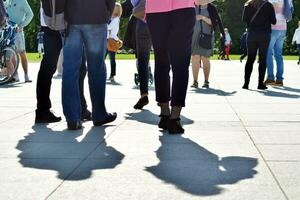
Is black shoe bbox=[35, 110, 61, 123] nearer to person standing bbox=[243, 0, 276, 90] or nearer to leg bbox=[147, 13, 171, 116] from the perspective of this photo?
leg bbox=[147, 13, 171, 116]

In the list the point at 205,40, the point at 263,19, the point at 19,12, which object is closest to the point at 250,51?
the point at 263,19

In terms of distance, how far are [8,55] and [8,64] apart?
0.61 feet

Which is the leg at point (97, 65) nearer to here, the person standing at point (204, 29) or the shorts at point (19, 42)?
the person standing at point (204, 29)

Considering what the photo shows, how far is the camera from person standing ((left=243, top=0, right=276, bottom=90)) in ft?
38.2

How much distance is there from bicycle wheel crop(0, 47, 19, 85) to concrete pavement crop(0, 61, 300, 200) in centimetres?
460

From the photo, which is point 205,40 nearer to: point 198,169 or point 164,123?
point 164,123

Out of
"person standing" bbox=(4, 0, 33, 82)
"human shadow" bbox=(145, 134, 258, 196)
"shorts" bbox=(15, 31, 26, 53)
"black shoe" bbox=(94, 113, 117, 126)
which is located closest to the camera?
"human shadow" bbox=(145, 134, 258, 196)

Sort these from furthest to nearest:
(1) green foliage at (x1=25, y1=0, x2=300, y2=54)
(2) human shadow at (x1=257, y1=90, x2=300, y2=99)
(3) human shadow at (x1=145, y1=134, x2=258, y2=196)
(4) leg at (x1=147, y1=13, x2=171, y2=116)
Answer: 1. (1) green foliage at (x1=25, y1=0, x2=300, y2=54)
2. (2) human shadow at (x1=257, y1=90, x2=300, y2=99)
3. (4) leg at (x1=147, y1=13, x2=171, y2=116)
4. (3) human shadow at (x1=145, y1=134, x2=258, y2=196)

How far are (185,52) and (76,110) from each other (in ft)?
4.16

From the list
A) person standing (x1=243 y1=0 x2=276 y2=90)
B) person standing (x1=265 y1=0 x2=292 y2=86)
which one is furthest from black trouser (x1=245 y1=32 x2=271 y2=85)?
person standing (x1=265 y1=0 x2=292 y2=86)

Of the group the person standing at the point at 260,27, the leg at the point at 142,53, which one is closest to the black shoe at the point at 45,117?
the leg at the point at 142,53

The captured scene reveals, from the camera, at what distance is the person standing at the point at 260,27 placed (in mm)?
11633

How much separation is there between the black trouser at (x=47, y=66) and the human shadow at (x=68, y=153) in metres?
0.75

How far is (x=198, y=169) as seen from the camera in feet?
14.2
